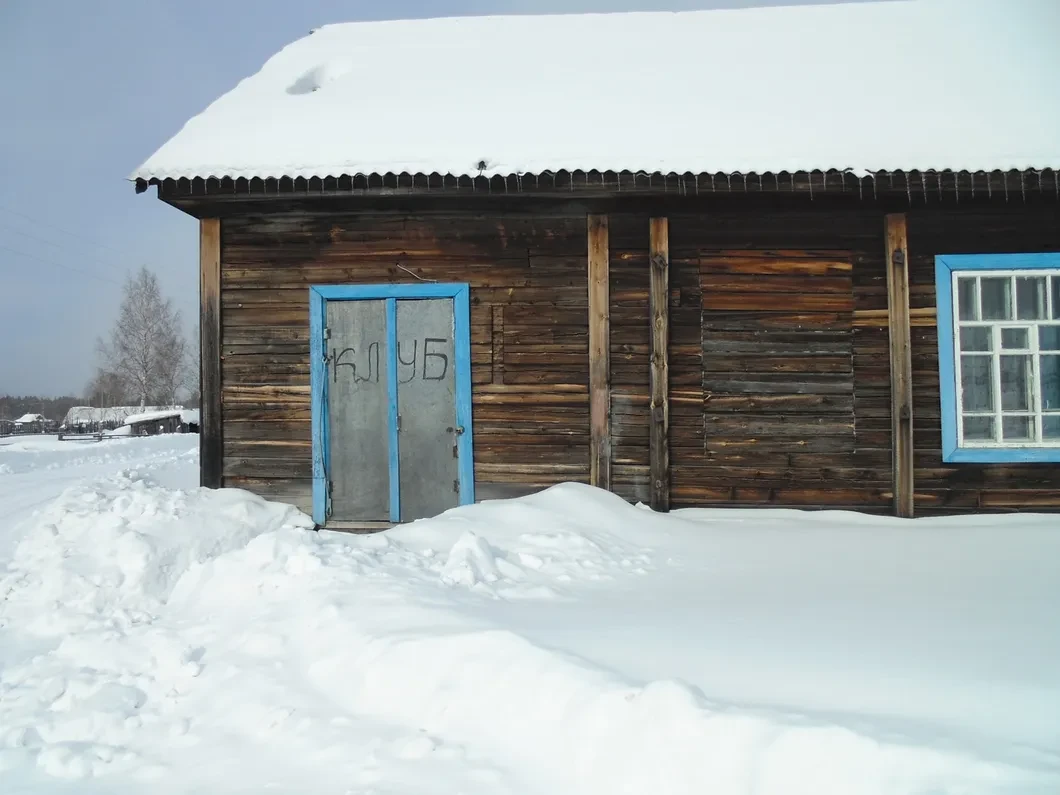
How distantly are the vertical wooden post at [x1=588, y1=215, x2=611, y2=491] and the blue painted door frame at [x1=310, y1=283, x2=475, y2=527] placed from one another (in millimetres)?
1084

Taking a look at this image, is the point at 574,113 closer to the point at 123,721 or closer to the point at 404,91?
the point at 404,91

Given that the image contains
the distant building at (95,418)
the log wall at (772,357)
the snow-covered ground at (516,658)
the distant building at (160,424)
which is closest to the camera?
the snow-covered ground at (516,658)

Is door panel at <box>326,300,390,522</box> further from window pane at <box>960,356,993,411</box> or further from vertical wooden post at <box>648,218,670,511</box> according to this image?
window pane at <box>960,356,993,411</box>

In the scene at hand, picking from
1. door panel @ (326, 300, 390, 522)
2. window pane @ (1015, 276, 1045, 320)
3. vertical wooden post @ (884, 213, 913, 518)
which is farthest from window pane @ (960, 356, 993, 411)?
door panel @ (326, 300, 390, 522)

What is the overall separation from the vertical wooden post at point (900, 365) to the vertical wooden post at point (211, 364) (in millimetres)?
5961

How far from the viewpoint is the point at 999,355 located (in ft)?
19.1

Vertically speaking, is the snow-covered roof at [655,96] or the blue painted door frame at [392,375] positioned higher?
the snow-covered roof at [655,96]

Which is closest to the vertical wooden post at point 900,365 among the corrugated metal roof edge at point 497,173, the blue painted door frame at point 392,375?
the corrugated metal roof edge at point 497,173

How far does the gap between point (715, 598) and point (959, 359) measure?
3.83 m

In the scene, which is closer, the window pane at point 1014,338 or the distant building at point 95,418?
the window pane at point 1014,338

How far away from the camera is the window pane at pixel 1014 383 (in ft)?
19.7


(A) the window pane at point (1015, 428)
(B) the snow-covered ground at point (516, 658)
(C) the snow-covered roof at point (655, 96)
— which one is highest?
(C) the snow-covered roof at point (655, 96)

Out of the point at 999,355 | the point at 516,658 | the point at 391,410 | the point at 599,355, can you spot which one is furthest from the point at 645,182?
the point at 516,658

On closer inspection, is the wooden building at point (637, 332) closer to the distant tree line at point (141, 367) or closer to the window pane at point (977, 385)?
the window pane at point (977, 385)
